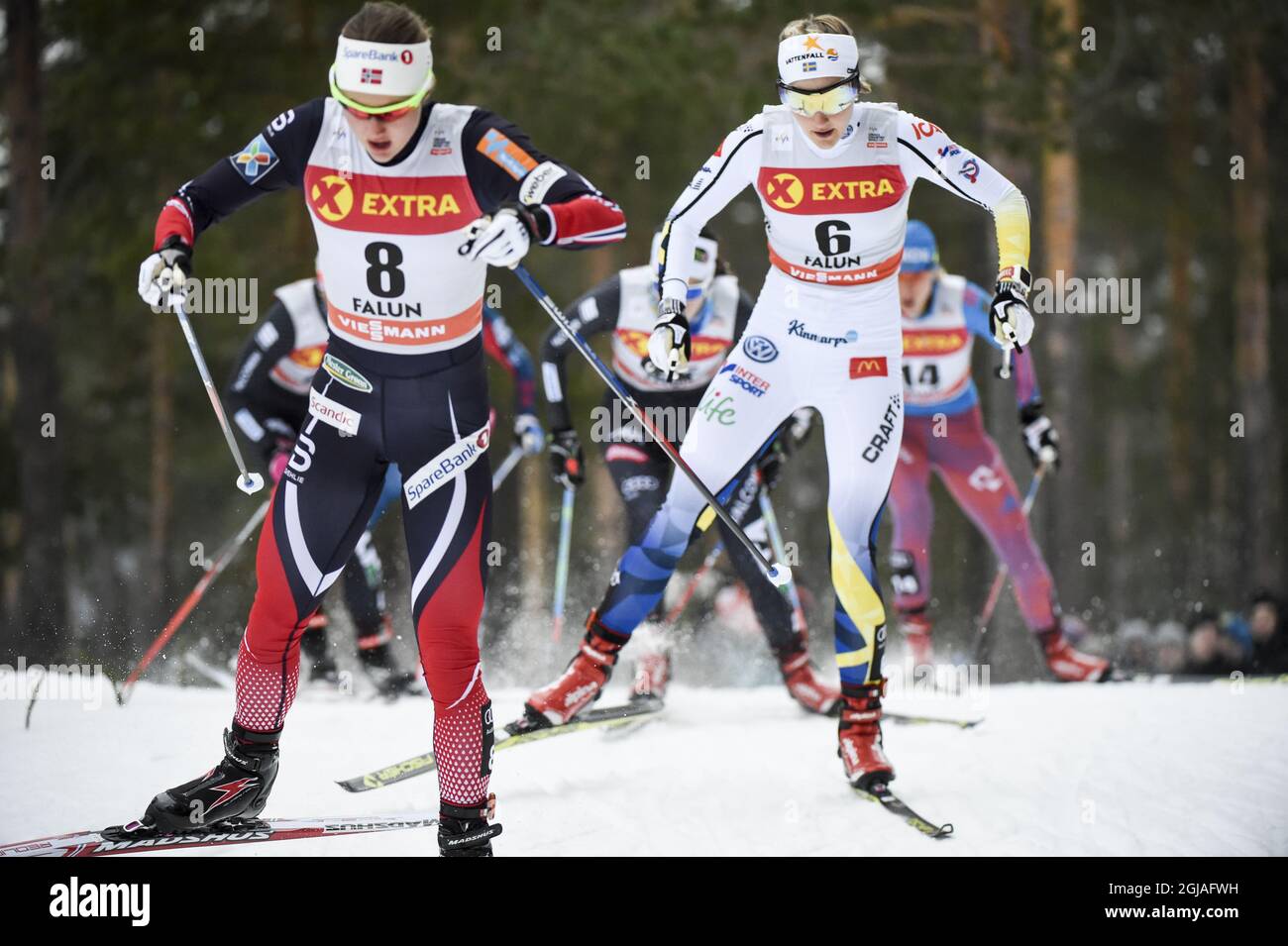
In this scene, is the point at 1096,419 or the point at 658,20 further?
the point at 1096,419

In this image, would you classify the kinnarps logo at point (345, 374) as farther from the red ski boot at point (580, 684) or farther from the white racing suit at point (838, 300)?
the red ski boot at point (580, 684)

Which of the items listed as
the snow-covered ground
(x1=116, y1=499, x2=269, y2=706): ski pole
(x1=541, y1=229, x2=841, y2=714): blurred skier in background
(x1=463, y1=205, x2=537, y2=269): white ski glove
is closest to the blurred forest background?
(x1=116, y1=499, x2=269, y2=706): ski pole

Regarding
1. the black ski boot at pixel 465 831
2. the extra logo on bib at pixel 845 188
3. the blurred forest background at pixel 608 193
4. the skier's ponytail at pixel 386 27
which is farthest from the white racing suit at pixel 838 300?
the blurred forest background at pixel 608 193

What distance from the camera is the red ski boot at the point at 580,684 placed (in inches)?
217

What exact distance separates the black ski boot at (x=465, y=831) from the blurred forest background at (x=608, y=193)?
11.3 ft

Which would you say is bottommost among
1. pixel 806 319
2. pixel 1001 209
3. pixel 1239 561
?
pixel 1239 561

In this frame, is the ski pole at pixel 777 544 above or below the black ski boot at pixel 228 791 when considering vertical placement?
above

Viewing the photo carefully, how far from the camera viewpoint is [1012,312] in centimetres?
470

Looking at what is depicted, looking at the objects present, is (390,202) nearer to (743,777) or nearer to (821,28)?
(821,28)

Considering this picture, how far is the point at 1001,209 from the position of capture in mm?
4891
